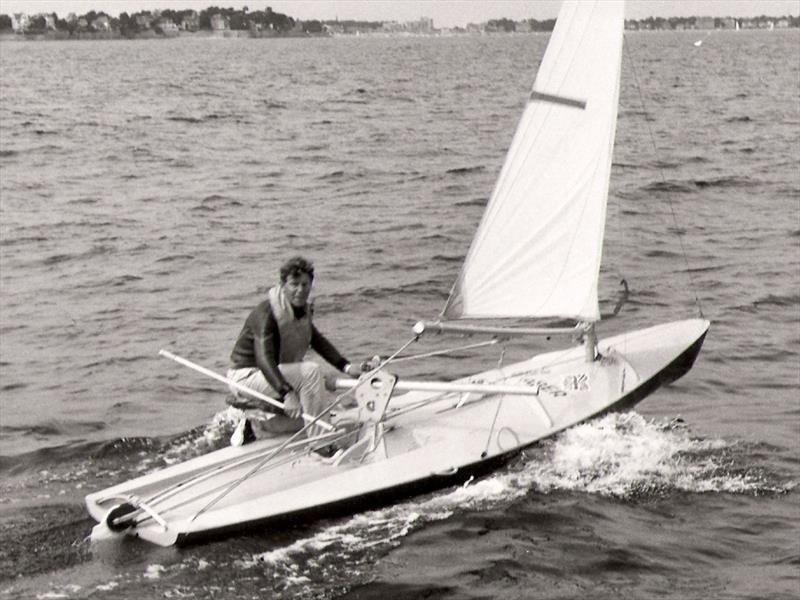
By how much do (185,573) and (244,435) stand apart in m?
1.89

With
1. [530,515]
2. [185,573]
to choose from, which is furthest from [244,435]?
[530,515]

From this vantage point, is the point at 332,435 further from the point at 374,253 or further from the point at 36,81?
the point at 36,81

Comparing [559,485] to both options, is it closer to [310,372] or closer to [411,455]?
[411,455]

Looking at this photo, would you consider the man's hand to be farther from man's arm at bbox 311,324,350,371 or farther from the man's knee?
man's arm at bbox 311,324,350,371

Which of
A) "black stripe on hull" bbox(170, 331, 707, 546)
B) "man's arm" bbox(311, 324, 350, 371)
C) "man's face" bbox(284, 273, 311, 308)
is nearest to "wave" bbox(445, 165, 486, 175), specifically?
"black stripe on hull" bbox(170, 331, 707, 546)

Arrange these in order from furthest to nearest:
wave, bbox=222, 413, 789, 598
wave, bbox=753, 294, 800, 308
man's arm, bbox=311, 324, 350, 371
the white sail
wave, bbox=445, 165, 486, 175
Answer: wave, bbox=445, 165, 486, 175 < wave, bbox=753, 294, 800, 308 < the white sail < man's arm, bbox=311, 324, 350, 371 < wave, bbox=222, 413, 789, 598

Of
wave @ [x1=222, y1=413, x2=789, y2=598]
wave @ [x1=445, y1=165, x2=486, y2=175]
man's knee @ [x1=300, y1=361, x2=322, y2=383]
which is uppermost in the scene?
man's knee @ [x1=300, y1=361, x2=322, y2=383]

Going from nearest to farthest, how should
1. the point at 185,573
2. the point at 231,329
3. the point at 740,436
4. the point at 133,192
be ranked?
the point at 185,573, the point at 740,436, the point at 231,329, the point at 133,192

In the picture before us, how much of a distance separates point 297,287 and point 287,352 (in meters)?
0.62

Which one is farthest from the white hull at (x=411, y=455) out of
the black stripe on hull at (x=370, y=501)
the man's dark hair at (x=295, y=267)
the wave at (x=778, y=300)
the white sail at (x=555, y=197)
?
the wave at (x=778, y=300)

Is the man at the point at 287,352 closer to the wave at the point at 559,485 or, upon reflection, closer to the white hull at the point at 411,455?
the white hull at the point at 411,455

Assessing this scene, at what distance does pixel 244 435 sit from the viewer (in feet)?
31.9

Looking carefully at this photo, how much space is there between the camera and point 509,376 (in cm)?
1124

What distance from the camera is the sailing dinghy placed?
9.05 m
